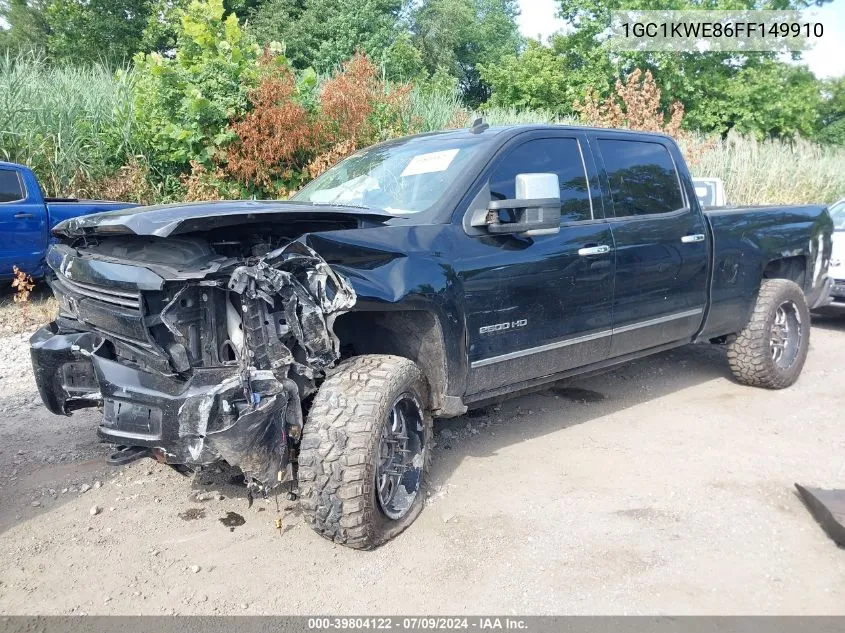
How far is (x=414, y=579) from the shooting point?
284 centimetres

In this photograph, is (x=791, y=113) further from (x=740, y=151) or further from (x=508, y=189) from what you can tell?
(x=508, y=189)

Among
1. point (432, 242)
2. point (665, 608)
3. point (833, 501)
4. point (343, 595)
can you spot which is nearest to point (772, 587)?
point (665, 608)

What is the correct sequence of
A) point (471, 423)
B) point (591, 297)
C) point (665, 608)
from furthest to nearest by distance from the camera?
point (471, 423)
point (591, 297)
point (665, 608)

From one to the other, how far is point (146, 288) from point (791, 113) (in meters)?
25.6

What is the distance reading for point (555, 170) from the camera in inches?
159

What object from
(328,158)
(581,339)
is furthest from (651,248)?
(328,158)

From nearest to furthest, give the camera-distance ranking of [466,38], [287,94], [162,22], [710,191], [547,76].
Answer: [710,191] < [287,94] < [162,22] < [547,76] < [466,38]

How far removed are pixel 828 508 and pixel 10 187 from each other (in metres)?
8.86

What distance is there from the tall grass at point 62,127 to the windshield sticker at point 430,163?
7226 millimetres

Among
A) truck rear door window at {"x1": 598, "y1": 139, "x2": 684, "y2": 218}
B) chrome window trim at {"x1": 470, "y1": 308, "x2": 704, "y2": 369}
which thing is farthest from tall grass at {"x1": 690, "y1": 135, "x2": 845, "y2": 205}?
chrome window trim at {"x1": 470, "y1": 308, "x2": 704, "y2": 369}

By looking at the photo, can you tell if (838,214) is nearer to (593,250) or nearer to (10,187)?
(593,250)

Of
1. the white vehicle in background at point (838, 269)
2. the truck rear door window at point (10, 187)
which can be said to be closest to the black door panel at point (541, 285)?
the white vehicle in background at point (838, 269)

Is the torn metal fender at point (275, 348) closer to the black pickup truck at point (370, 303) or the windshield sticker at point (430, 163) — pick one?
the black pickup truck at point (370, 303)

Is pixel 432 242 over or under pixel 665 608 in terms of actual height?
over
